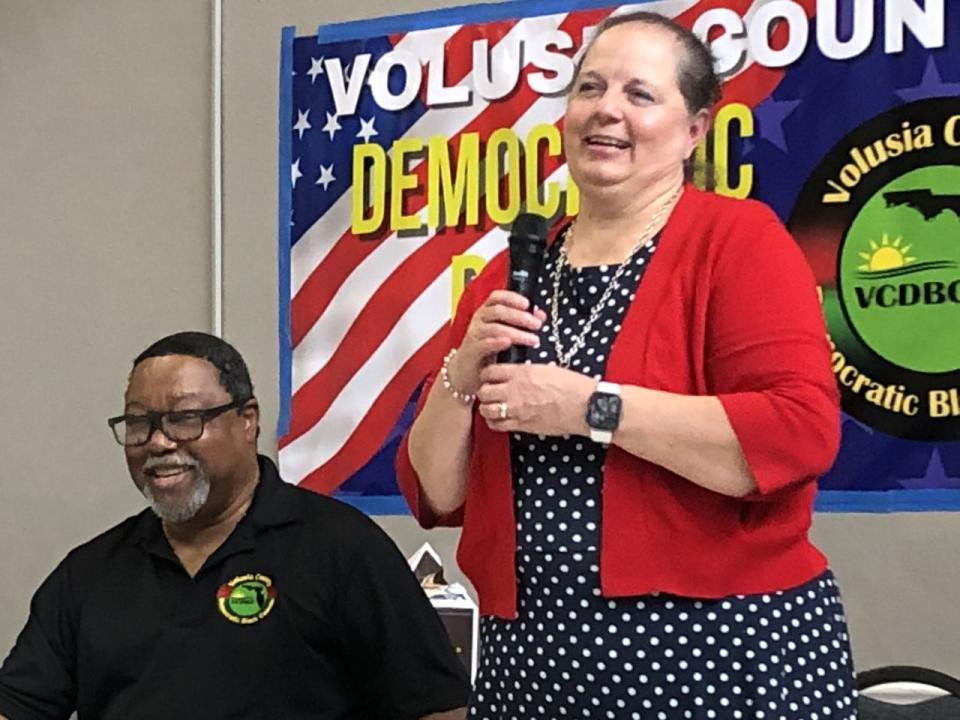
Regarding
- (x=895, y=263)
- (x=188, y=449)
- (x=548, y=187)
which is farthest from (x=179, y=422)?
(x=895, y=263)

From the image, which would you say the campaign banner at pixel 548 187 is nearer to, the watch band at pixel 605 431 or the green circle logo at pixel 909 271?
the green circle logo at pixel 909 271

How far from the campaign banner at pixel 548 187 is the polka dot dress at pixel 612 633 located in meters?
1.15

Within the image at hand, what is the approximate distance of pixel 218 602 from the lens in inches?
82.4

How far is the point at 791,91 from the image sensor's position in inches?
97.9

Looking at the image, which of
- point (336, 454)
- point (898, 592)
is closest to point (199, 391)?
point (336, 454)

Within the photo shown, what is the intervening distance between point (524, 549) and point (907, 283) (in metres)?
1.30

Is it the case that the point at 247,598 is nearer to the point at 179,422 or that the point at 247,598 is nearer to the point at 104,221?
the point at 179,422

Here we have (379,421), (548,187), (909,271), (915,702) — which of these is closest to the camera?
(915,702)

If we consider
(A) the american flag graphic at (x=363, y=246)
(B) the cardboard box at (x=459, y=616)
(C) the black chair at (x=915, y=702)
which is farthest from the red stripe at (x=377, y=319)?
(C) the black chair at (x=915, y=702)

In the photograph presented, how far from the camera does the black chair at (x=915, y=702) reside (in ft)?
5.63

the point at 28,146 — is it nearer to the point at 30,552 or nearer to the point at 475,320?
the point at 30,552

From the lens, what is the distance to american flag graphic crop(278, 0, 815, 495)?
2.76 metres

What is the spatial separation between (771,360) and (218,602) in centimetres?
116

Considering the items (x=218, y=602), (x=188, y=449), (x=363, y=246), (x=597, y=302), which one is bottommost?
(x=218, y=602)
